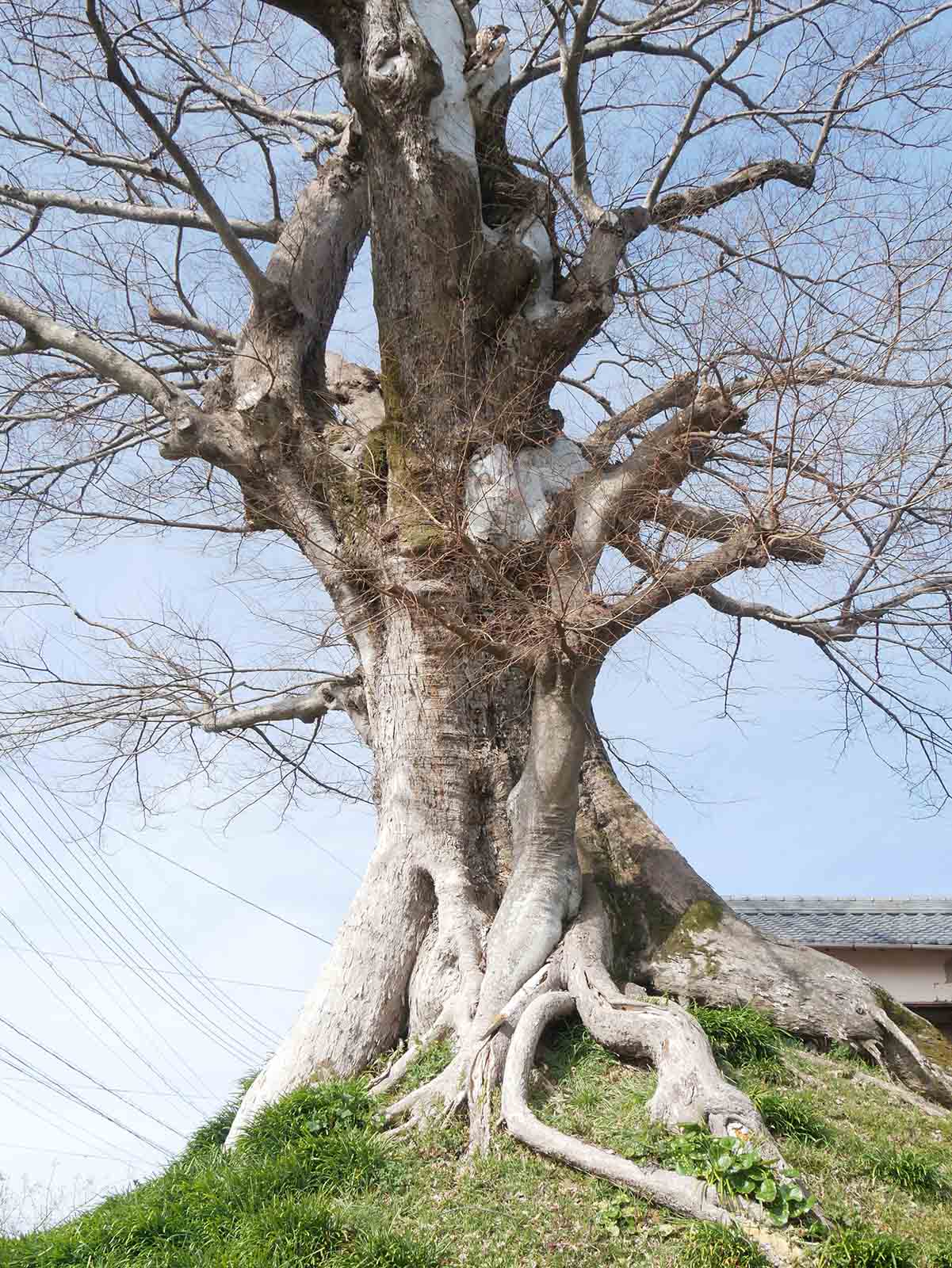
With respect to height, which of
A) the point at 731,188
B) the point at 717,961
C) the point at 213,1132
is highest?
the point at 731,188

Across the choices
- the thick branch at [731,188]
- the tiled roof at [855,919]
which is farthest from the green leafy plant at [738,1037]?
the thick branch at [731,188]

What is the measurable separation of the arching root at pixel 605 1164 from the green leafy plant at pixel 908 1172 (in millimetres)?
1060

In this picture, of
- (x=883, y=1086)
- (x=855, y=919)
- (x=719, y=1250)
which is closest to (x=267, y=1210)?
(x=719, y=1250)

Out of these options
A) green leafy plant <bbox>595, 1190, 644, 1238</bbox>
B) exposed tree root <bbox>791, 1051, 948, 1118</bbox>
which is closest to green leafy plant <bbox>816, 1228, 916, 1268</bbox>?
green leafy plant <bbox>595, 1190, 644, 1238</bbox>

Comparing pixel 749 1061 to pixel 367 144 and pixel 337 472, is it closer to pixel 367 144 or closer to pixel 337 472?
pixel 337 472

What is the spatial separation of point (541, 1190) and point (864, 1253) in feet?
4.03

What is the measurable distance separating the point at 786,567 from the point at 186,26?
20.5 ft

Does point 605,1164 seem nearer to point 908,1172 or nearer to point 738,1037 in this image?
point 908,1172

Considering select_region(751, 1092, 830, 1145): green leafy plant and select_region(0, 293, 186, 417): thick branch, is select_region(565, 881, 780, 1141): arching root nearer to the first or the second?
select_region(751, 1092, 830, 1145): green leafy plant

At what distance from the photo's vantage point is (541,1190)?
165 inches

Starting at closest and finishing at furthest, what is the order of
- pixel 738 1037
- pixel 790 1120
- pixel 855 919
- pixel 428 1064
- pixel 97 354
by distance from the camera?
pixel 790 1120 < pixel 428 1064 < pixel 738 1037 < pixel 97 354 < pixel 855 919

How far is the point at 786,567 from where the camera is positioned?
5.50 m

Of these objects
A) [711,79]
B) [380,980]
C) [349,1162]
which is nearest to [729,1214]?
[349,1162]

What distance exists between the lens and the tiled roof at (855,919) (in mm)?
10664
